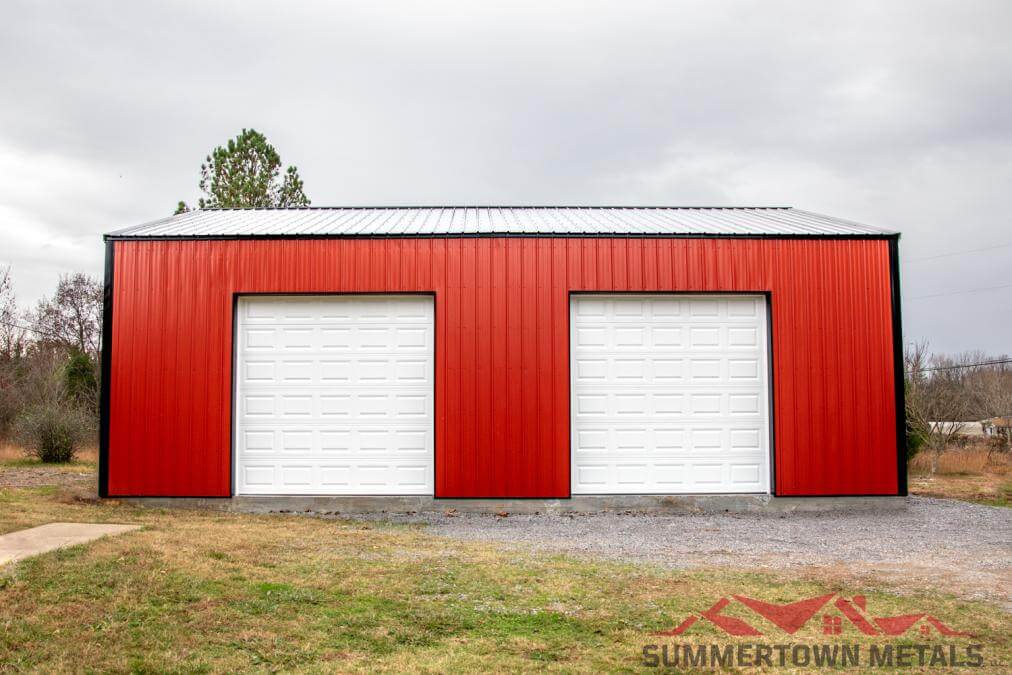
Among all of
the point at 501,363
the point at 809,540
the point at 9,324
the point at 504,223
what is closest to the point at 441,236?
the point at 504,223

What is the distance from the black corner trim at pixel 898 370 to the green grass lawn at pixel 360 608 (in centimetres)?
522

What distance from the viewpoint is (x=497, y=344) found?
10.3m

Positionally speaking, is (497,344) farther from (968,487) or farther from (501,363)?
(968,487)

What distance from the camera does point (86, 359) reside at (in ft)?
71.7

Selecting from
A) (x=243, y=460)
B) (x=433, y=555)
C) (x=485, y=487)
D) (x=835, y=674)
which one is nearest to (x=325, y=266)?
(x=243, y=460)

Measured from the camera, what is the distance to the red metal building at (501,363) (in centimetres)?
1020

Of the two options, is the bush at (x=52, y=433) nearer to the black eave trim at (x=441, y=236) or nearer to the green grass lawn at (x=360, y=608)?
the black eave trim at (x=441, y=236)

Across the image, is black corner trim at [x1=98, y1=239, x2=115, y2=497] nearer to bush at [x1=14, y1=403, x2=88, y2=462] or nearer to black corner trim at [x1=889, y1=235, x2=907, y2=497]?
bush at [x1=14, y1=403, x2=88, y2=462]

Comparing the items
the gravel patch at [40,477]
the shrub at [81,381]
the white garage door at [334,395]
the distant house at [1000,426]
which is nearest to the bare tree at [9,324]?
the shrub at [81,381]

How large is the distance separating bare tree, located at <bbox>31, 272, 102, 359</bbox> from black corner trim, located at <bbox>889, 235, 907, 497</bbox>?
29928 mm

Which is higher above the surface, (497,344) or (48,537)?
(497,344)

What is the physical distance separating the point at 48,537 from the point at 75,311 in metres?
28.4

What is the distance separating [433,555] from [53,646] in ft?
11.0

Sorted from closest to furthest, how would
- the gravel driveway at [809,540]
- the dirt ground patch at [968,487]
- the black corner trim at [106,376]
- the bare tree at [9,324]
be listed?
the gravel driveway at [809,540] < the black corner trim at [106,376] < the dirt ground patch at [968,487] < the bare tree at [9,324]
